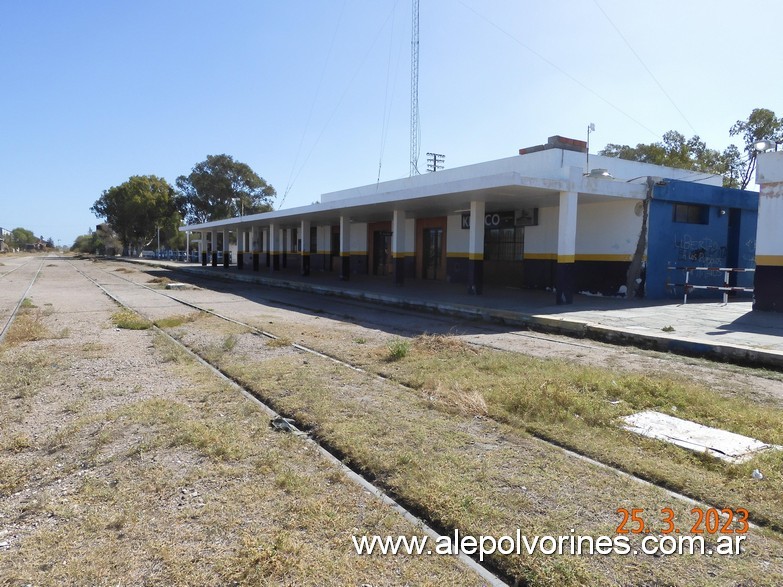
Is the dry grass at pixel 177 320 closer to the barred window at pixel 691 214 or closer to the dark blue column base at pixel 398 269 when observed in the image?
the dark blue column base at pixel 398 269

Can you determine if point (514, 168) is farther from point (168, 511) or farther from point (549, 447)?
point (168, 511)

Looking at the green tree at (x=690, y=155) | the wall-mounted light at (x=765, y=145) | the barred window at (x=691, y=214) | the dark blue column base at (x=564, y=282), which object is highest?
the green tree at (x=690, y=155)

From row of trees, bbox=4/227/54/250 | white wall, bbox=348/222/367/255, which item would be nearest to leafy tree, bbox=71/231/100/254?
row of trees, bbox=4/227/54/250

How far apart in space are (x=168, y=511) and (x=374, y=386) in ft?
11.7

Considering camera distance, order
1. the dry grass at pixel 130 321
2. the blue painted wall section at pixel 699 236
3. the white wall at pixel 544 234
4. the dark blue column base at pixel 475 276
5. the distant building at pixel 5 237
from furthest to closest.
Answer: the distant building at pixel 5 237 → the white wall at pixel 544 234 → the dark blue column base at pixel 475 276 → the blue painted wall section at pixel 699 236 → the dry grass at pixel 130 321

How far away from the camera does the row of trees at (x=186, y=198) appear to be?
2904 inches

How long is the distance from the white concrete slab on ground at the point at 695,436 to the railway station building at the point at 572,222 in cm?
1045

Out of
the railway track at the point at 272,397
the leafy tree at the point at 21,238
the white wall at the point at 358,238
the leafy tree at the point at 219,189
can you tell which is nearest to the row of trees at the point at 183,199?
the leafy tree at the point at 219,189

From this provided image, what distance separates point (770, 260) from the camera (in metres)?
14.6

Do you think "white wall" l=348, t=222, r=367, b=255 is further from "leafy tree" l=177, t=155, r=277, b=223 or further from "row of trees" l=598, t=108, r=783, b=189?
"leafy tree" l=177, t=155, r=277, b=223

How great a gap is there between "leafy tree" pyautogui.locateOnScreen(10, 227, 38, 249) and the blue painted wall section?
534 feet

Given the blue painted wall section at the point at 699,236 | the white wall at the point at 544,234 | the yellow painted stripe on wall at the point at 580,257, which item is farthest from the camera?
the white wall at the point at 544,234

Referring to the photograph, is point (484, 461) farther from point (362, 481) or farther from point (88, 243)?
point (88, 243)

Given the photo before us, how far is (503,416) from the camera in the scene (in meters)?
5.65
